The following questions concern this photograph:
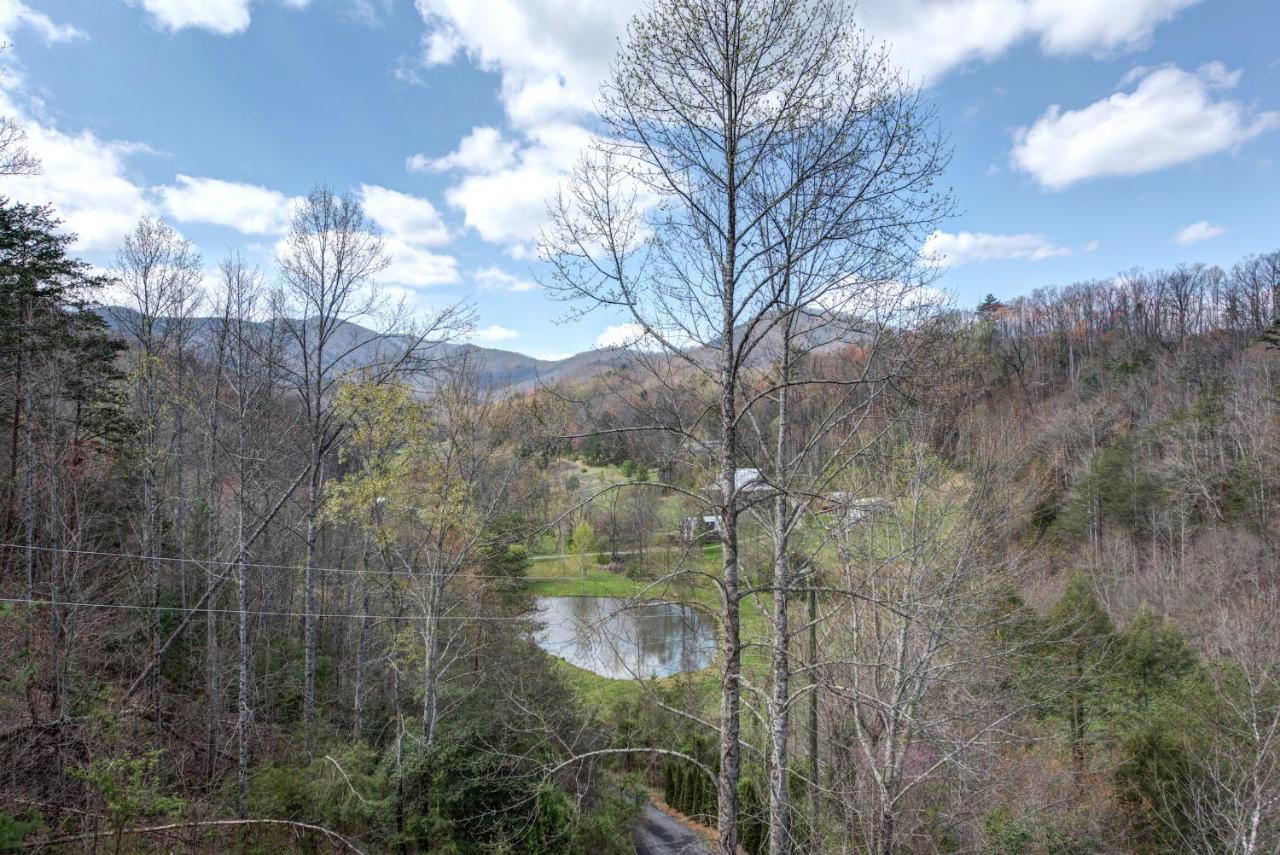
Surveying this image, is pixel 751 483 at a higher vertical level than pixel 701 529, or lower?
higher

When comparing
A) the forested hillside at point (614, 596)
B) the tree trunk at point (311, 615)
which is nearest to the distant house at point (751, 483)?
the forested hillside at point (614, 596)

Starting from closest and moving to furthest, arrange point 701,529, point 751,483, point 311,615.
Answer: point 751,483
point 701,529
point 311,615

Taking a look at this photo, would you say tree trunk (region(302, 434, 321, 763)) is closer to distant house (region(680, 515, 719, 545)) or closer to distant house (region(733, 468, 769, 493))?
distant house (region(680, 515, 719, 545))

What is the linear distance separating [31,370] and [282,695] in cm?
857

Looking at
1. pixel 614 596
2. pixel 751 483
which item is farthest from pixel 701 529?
pixel 614 596

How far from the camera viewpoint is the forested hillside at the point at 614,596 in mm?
5113

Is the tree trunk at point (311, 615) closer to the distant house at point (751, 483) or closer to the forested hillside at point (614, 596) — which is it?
the forested hillside at point (614, 596)

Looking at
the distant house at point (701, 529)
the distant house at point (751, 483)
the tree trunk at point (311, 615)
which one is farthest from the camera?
the tree trunk at point (311, 615)

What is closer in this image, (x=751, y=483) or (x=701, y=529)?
(x=751, y=483)

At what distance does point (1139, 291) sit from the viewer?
53.7m

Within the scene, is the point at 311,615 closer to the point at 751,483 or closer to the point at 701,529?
the point at 701,529

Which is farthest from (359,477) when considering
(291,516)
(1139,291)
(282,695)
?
(1139,291)

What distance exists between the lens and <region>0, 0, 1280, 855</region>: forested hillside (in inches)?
201

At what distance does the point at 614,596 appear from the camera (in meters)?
12.9
